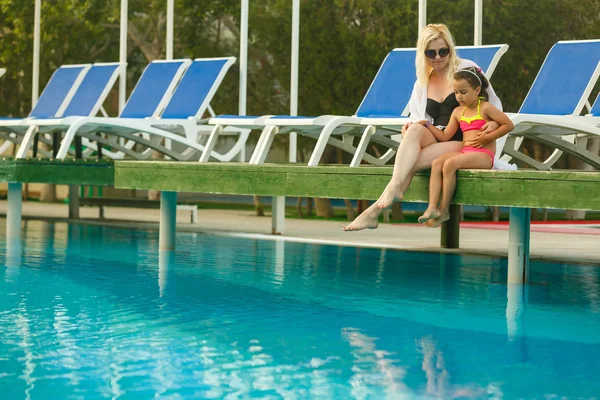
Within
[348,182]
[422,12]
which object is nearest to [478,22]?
[422,12]

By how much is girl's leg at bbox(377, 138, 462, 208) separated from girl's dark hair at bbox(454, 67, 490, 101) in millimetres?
344

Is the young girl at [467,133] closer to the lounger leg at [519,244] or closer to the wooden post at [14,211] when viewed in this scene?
the lounger leg at [519,244]

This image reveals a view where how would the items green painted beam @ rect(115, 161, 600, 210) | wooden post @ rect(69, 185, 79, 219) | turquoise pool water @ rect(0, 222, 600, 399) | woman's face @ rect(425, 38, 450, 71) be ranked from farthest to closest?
wooden post @ rect(69, 185, 79, 219), woman's face @ rect(425, 38, 450, 71), green painted beam @ rect(115, 161, 600, 210), turquoise pool water @ rect(0, 222, 600, 399)

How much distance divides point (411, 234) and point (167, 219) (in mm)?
3985

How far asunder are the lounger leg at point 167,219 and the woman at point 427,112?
3.12 meters

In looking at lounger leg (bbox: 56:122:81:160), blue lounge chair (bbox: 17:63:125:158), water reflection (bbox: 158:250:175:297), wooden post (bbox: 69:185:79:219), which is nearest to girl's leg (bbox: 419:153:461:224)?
water reflection (bbox: 158:250:175:297)

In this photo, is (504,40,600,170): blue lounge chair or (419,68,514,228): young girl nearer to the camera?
(419,68,514,228): young girl

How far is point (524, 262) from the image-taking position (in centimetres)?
709

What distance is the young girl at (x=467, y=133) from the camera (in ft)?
20.7

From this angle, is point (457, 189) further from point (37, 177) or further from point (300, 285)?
point (37, 177)

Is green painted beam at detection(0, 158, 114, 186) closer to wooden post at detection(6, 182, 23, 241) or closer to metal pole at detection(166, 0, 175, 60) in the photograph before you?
wooden post at detection(6, 182, 23, 241)

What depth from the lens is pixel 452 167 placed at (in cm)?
632

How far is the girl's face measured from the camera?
6352mm

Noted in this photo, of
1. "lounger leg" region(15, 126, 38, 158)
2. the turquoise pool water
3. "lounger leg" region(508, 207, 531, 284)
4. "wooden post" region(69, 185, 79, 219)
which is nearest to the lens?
the turquoise pool water
